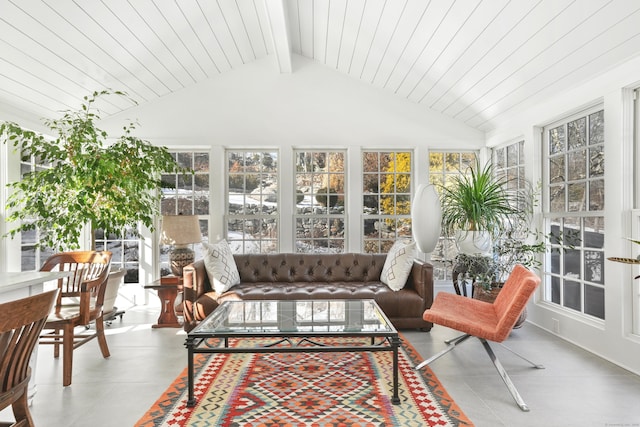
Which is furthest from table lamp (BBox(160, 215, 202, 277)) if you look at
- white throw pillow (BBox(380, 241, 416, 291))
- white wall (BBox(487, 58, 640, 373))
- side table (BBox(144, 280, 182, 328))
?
white wall (BBox(487, 58, 640, 373))

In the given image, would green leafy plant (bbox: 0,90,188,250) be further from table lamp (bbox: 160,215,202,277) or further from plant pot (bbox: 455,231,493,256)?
plant pot (bbox: 455,231,493,256)

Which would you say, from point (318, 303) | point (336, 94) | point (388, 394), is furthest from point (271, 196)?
point (388, 394)

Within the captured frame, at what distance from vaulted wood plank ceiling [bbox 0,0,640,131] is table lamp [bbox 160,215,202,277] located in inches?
63.1

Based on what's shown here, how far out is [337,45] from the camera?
4.47 m

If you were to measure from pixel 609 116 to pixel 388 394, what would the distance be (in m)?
2.68

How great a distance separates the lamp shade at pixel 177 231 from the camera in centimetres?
429

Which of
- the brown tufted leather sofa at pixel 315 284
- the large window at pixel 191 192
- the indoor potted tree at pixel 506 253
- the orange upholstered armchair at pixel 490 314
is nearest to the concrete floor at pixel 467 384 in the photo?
the orange upholstered armchair at pixel 490 314

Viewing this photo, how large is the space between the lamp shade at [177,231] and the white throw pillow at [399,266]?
83.8 inches

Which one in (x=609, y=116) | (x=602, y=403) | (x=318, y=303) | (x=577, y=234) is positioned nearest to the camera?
(x=602, y=403)

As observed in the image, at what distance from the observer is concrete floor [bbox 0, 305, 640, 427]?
→ 2221mm

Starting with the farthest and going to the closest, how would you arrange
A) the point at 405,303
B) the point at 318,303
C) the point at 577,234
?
the point at 405,303, the point at 577,234, the point at 318,303

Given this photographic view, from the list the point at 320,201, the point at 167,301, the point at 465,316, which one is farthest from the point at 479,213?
the point at 167,301

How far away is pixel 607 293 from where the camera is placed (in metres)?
3.12

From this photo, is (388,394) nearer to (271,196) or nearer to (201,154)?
(271,196)
